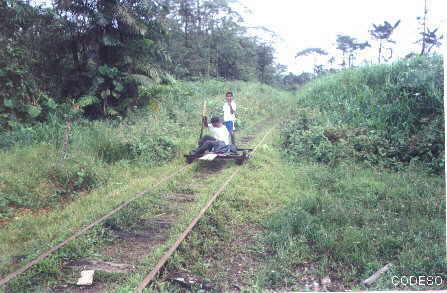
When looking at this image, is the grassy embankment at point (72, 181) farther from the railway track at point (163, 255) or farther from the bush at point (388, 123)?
the bush at point (388, 123)

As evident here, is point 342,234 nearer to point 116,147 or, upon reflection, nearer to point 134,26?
point 116,147

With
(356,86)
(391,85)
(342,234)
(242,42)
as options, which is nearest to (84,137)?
(342,234)

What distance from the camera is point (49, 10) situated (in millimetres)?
11734

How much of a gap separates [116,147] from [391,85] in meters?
8.98

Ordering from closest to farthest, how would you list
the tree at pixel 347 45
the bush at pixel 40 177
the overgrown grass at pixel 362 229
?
the overgrown grass at pixel 362 229
the bush at pixel 40 177
the tree at pixel 347 45

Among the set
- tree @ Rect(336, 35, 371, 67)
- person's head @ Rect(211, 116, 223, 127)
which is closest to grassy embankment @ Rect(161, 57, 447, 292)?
person's head @ Rect(211, 116, 223, 127)

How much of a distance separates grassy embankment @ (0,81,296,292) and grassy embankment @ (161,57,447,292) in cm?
141

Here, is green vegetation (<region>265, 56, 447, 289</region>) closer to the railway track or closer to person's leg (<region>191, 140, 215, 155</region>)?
the railway track

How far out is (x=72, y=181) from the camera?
23.5 ft

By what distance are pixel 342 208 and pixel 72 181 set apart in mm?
5427

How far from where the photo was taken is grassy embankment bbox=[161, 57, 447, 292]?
395 cm

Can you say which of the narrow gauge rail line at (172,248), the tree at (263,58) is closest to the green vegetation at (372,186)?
the narrow gauge rail line at (172,248)

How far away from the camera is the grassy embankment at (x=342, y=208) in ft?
13.0

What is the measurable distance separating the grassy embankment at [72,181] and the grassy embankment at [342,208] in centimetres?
141
